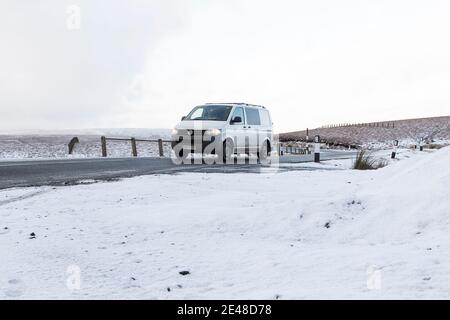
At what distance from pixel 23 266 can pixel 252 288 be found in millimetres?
1680

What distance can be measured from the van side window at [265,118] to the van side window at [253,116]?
1.16ft

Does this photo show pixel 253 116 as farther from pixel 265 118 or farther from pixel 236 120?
pixel 236 120

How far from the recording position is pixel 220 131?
44.4 feet

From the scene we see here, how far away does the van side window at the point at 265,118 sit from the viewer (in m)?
16.5

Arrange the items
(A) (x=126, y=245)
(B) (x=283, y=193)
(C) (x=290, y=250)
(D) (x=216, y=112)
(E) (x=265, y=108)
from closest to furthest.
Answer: (C) (x=290, y=250) < (A) (x=126, y=245) < (B) (x=283, y=193) < (D) (x=216, y=112) < (E) (x=265, y=108)

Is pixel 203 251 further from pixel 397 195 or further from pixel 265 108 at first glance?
pixel 265 108

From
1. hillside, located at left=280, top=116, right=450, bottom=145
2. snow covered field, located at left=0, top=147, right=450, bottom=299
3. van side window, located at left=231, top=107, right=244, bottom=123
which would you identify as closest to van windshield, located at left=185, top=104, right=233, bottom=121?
van side window, located at left=231, top=107, right=244, bottom=123

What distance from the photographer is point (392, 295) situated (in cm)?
238

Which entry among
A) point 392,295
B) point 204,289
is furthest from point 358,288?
point 204,289

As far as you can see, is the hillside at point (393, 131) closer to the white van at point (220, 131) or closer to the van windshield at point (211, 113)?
the white van at point (220, 131)

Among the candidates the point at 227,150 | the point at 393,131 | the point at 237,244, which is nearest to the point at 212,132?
the point at 227,150

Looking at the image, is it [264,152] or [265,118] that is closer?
[264,152]

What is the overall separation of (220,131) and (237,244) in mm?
9870

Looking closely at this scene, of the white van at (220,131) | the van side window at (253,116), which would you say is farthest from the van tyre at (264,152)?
the van side window at (253,116)
